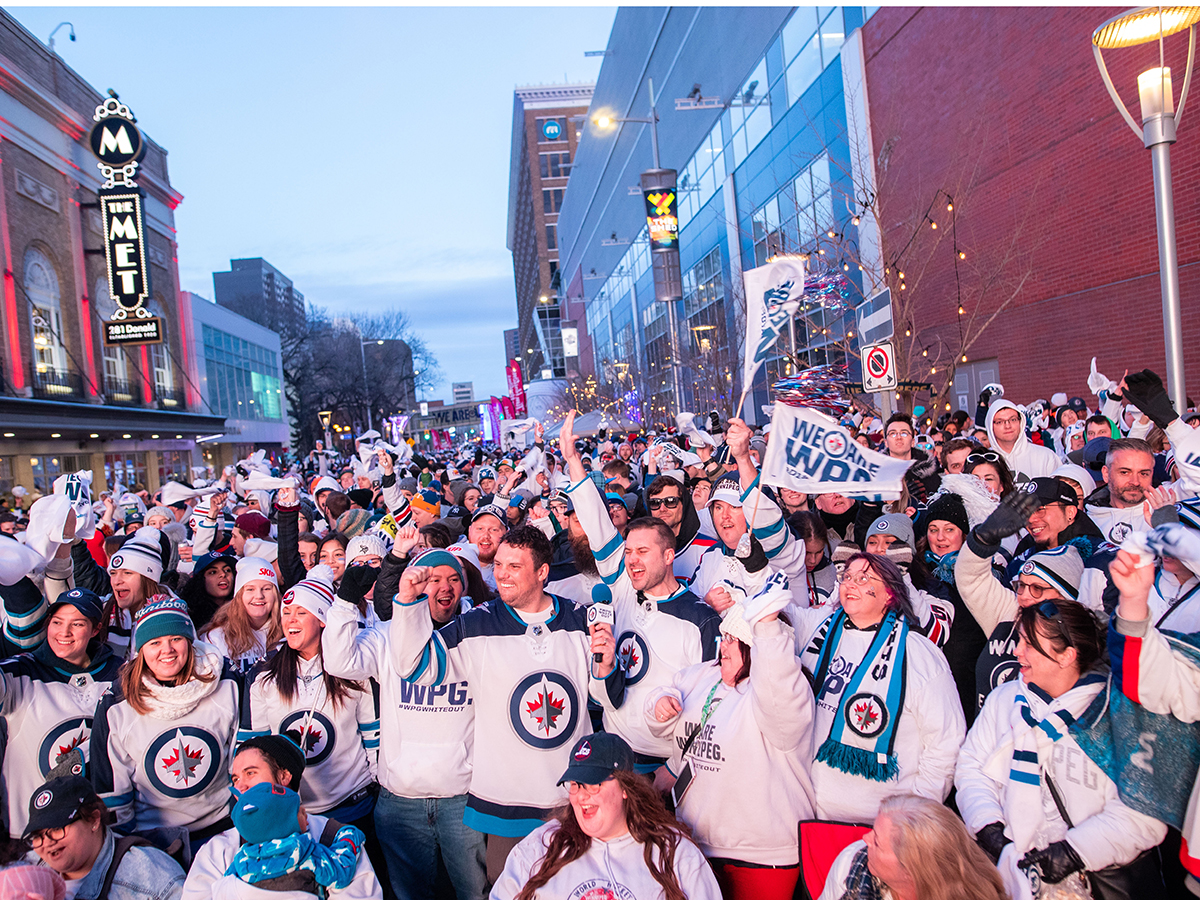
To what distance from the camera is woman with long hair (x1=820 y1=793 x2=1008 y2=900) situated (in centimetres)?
247

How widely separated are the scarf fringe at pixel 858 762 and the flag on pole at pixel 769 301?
1.95m

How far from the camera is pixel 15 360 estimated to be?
27109mm

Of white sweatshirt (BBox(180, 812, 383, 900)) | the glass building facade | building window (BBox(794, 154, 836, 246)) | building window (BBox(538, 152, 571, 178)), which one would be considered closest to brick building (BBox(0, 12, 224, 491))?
the glass building facade

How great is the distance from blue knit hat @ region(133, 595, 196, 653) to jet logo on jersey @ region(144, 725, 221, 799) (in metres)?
0.44

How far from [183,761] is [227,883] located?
949mm

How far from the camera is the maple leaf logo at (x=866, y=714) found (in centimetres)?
319

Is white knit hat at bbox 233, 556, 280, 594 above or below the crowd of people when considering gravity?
above

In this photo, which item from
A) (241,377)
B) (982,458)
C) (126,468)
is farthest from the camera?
(241,377)

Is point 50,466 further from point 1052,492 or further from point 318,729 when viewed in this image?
point 1052,492

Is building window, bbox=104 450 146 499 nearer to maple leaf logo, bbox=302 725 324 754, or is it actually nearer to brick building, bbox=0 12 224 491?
brick building, bbox=0 12 224 491

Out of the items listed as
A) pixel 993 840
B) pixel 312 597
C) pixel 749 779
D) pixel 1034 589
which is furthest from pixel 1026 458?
pixel 312 597

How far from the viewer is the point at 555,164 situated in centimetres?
10819

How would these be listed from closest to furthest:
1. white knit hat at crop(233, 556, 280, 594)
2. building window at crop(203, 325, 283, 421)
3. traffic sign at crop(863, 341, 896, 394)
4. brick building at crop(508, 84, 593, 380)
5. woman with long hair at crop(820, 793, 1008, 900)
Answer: woman with long hair at crop(820, 793, 1008, 900) → white knit hat at crop(233, 556, 280, 594) → traffic sign at crop(863, 341, 896, 394) → building window at crop(203, 325, 283, 421) → brick building at crop(508, 84, 593, 380)

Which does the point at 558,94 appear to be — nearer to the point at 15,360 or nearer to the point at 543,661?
the point at 15,360
